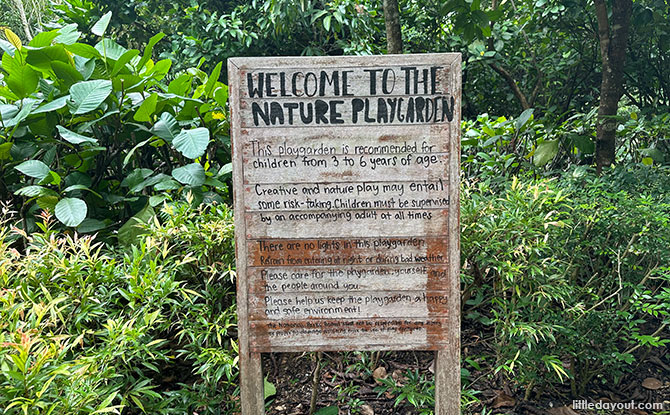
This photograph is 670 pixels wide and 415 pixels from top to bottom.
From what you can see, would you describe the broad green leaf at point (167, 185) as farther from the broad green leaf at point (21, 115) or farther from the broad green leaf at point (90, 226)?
the broad green leaf at point (21, 115)

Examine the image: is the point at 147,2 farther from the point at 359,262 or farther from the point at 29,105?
the point at 359,262

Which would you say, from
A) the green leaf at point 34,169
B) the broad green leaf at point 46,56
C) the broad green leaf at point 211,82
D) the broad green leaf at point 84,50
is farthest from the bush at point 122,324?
the broad green leaf at point 84,50

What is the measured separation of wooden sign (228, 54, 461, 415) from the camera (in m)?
1.66

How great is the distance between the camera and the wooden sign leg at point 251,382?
1.77 m

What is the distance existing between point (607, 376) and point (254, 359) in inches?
68.2

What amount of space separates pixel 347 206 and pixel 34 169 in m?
1.63

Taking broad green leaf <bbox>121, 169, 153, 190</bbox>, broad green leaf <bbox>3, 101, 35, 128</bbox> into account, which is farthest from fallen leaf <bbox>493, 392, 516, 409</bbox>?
broad green leaf <bbox>3, 101, 35, 128</bbox>

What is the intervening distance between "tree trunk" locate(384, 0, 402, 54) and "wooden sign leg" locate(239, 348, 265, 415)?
193 cm

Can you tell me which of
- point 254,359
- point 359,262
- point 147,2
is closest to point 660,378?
point 359,262

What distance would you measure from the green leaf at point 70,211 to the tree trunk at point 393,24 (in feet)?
6.18

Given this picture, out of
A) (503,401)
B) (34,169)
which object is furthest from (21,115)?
(503,401)

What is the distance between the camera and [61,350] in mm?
1497

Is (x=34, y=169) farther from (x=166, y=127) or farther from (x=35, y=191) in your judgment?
(x=166, y=127)

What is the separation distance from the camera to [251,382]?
1.77m
